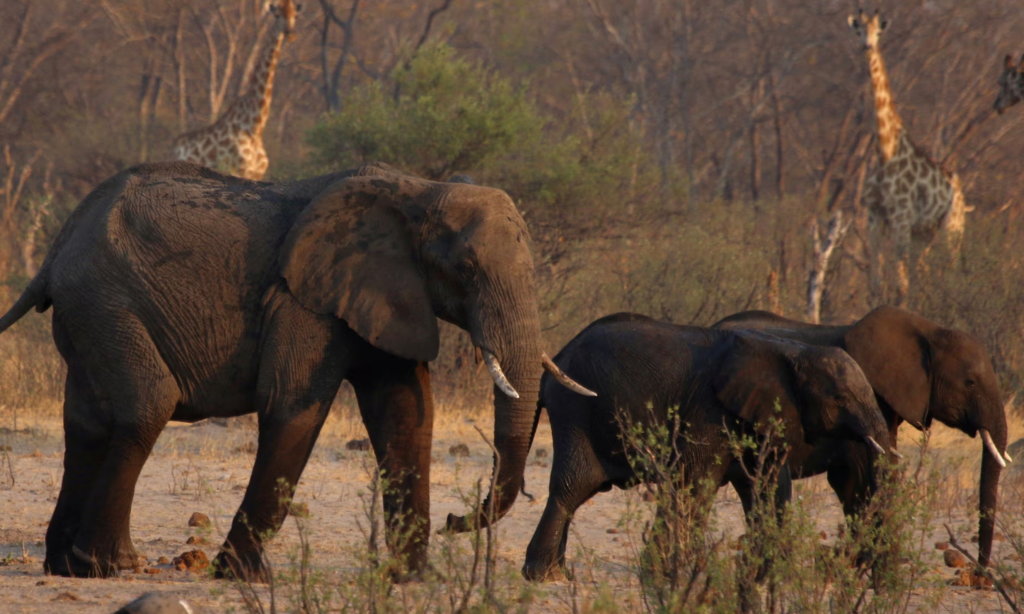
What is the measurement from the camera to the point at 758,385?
6.04m

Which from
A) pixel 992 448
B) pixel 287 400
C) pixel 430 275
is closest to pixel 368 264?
pixel 430 275

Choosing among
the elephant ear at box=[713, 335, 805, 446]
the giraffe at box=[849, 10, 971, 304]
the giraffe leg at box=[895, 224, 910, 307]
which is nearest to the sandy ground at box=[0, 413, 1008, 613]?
the elephant ear at box=[713, 335, 805, 446]

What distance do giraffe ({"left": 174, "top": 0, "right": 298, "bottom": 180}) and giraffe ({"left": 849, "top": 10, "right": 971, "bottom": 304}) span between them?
23.2 feet

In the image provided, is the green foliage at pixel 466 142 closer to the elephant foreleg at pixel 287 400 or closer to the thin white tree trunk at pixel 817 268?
the thin white tree trunk at pixel 817 268

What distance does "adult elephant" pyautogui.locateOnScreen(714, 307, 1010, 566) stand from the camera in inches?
274

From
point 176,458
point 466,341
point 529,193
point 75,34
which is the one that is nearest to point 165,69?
point 75,34

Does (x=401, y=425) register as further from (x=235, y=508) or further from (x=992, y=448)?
(x=992, y=448)

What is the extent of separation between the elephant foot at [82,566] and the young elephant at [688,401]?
1.75 metres

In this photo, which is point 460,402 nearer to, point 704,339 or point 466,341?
point 466,341

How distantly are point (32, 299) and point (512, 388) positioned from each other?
214 centimetres

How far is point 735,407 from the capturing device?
19.8ft

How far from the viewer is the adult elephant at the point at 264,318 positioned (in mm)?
5324

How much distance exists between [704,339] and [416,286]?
1580 millimetres

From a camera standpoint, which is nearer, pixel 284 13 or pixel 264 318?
pixel 264 318
